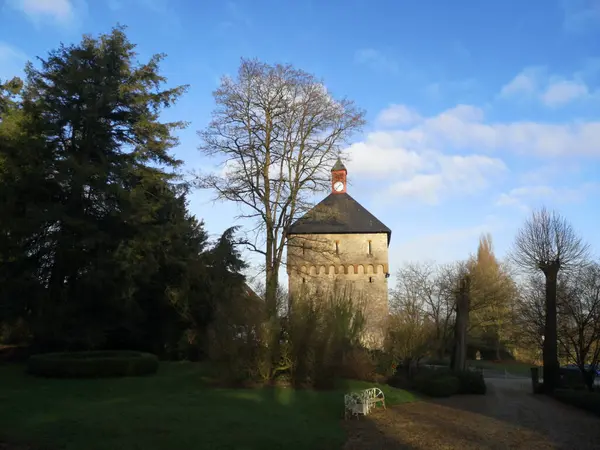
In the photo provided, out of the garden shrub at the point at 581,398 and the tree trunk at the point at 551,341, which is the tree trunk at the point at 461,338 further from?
the garden shrub at the point at 581,398

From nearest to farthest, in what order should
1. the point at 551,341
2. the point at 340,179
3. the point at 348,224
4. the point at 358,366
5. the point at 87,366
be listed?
the point at 87,366 → the point at 358,366 → the point at 551,341 → the point at 340,179 → the point at 348,224

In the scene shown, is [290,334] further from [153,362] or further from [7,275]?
[7,275]

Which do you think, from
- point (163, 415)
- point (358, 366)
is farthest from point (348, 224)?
point (163, 415)

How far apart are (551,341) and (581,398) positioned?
4.58m

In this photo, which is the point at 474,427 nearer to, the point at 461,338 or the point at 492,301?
the point at 461,338

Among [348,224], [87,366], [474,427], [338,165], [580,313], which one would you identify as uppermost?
[338,165]

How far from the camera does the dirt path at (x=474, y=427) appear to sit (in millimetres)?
10625

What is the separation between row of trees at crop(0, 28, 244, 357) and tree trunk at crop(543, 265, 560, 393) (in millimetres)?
14038

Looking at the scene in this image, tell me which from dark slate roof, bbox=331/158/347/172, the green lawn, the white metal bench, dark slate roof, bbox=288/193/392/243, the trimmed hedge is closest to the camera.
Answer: the green lawn

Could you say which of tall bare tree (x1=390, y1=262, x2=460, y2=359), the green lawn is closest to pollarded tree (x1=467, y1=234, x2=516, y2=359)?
tall bare tree (x1=390, y1=262, x2=460, y2=359)

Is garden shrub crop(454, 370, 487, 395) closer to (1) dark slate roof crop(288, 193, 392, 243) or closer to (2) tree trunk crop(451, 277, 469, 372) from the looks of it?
(2) tree trunk crop(451, 277, 469, 372)

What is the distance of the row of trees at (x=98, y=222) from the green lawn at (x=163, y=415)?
5756 mm

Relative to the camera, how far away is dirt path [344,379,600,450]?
10.6m

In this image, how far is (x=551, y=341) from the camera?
23516mm
